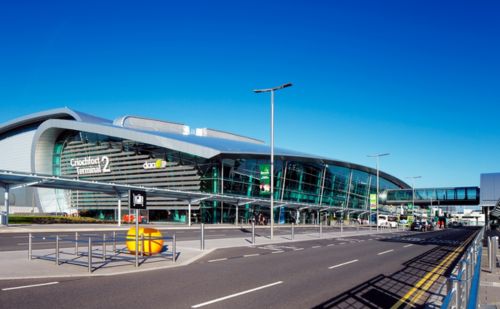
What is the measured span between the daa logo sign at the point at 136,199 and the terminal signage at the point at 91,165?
57121 millimetres

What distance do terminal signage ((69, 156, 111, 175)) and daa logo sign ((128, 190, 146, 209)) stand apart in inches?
2249

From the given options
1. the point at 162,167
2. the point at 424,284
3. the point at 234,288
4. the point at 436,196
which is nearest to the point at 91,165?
the point at 162,167

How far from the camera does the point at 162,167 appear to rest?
64125 millimetres

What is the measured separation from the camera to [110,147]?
69812mm

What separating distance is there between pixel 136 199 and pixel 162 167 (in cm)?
4939

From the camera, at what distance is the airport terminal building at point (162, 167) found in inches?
2415

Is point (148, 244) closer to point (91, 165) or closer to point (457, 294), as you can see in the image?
point (457, 294)

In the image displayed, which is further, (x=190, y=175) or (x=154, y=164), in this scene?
(x=154, y=164)

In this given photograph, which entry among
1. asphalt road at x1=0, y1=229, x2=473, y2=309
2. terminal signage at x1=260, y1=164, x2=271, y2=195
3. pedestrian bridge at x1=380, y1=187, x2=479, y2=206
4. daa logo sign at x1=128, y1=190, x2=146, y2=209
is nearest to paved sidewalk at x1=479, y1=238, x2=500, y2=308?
asphalt road at x1=0, y1=229, x2=473, y2=309


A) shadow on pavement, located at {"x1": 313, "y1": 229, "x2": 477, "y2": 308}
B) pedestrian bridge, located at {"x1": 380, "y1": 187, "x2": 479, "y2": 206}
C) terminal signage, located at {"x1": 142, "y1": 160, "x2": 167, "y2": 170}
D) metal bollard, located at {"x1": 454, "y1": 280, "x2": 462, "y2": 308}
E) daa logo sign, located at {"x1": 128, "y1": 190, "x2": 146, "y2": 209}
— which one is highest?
terminal signage, located at {"x1": 142, "y1": 160, "x2": 167, "y2": 170}

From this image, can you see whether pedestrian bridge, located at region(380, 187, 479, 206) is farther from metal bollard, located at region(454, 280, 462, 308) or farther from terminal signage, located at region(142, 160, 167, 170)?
metal bollard, located at region(454, 280, 462, 308)

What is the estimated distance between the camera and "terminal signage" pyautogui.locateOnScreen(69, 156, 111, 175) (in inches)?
2771

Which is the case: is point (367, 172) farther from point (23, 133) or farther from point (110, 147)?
point (23, 133)

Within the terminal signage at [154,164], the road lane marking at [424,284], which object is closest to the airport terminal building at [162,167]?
the terminal signage at [154,164]
